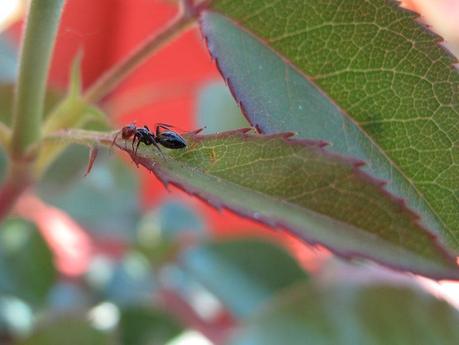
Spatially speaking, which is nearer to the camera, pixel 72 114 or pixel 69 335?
pixel 72 114

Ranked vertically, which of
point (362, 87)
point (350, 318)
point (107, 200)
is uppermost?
point (107, 200)

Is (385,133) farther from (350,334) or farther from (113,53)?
(113,53)

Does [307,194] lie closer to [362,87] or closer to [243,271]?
[362,87]

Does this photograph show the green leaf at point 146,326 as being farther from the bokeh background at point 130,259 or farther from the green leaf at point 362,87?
the green leaf at point 362,87

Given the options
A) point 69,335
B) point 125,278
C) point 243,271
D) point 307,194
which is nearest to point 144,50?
point 307,194

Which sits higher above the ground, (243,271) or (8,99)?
(8,99)

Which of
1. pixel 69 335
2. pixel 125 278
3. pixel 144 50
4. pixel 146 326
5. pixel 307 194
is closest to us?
pixel 307 194

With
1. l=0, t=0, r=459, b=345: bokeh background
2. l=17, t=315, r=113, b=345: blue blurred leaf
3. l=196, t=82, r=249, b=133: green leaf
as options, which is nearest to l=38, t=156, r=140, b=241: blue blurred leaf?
l=0, t=0, r=459, b=345: bokeh background

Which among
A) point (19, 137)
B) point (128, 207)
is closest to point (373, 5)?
point (19, 137)
